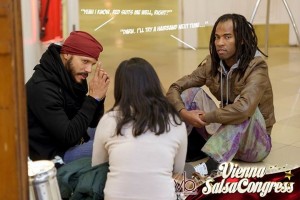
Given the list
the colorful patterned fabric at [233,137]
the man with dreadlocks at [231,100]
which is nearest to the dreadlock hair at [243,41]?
the man with dreadlocks at [231,100]

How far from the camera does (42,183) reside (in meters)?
1.70

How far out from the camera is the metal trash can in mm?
1692

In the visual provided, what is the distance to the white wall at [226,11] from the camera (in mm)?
6152

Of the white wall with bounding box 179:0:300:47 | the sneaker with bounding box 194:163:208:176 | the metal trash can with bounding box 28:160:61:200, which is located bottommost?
the sneaker with bounding box 194:163:208:176

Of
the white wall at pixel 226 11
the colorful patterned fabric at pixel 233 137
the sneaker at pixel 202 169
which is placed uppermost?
the white wall at pixel 226 11

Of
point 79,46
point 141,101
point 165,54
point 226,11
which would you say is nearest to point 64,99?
point 79,46

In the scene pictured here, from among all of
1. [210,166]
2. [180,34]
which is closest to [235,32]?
[210,166]

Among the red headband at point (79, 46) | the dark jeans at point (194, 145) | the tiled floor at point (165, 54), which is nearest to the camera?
the red headband at point (79, 46)

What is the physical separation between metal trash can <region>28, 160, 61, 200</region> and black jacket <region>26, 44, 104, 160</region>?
78cm

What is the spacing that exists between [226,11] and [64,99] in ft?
13.3

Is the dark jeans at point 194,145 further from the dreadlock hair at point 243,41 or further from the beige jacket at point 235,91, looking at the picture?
the dreadlock hair at point 243,41

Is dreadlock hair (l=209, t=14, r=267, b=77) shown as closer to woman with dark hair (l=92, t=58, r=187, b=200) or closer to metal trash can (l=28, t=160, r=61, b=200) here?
woman with dark hair (l=92, t=58, r=187, b=200)

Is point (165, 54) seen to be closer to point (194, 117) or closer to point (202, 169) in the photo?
point (194, 117)

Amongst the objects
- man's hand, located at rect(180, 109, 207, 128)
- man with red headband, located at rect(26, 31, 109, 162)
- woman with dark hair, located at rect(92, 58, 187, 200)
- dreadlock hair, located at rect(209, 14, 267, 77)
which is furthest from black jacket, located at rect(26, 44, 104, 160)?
dreadlock hair, located at rect(209, 14, 267, 77)
